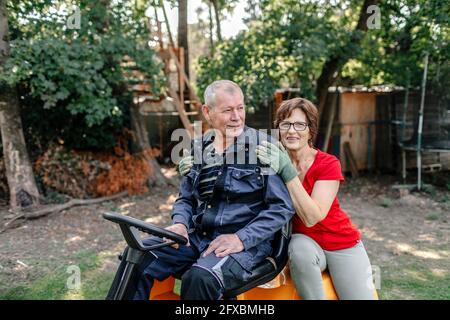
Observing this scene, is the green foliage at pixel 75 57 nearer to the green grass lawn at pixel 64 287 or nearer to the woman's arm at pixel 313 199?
the green grass lawn at pixel 64 287

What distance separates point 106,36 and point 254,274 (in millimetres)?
5188

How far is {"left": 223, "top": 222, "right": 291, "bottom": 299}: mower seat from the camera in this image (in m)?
2.07

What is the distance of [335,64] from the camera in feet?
27.4

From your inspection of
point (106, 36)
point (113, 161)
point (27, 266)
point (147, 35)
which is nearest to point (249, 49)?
point (147, 35)

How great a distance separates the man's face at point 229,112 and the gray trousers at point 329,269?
2.14ft

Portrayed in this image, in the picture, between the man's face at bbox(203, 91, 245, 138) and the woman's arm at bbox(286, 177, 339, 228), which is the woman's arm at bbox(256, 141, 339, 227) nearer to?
the woman's arm at bbox(286, 177, 339, 228)

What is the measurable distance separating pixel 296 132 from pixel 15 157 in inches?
205

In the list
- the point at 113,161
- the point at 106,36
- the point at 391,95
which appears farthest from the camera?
the point at 391,95

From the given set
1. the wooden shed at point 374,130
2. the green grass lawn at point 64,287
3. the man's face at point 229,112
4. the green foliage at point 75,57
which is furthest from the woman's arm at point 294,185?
the wooden shed at point 374,130

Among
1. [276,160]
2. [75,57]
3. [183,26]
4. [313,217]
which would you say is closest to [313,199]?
[313,217]

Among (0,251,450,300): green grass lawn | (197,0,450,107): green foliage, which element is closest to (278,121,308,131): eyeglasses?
(0,251,450,300): green grass lawn

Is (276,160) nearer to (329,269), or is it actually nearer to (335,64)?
(329,269)
